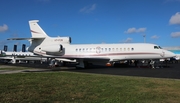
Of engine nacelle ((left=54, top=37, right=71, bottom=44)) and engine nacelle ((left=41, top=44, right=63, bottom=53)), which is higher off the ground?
engine nacelle ((left=54, top=37, right=71, bottom=44))

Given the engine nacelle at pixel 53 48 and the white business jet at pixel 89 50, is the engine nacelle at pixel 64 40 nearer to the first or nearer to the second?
the white business jet at pixel 89 50

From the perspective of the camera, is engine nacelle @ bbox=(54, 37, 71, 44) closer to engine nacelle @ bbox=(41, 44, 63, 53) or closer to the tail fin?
the tail fin

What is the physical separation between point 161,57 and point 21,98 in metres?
23.2

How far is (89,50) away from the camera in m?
28.5

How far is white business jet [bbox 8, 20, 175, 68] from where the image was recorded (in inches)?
1027

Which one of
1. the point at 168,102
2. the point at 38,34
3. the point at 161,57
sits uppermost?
the point at 38,34

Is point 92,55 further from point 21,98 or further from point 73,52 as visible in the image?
point 21,98

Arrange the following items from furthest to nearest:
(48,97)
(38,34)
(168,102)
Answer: (38,34) → (48,97) → (168,102)

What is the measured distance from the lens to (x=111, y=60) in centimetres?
2717

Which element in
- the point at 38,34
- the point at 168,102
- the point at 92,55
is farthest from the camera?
the point at 38,34

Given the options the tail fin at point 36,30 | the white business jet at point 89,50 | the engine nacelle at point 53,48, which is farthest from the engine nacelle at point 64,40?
the engine nacelle at point 53,48

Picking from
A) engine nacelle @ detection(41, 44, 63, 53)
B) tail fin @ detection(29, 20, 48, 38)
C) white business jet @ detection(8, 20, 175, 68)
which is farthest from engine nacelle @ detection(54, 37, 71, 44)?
engine nacelle @ detection(41, 44, 63, 53)

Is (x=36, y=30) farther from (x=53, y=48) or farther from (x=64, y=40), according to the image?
(x=64, y=40)

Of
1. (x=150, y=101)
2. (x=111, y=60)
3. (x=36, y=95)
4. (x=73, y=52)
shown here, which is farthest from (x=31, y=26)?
(x=150, y=101)
